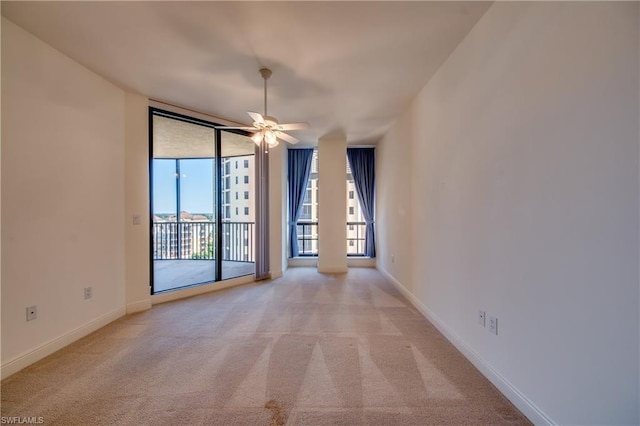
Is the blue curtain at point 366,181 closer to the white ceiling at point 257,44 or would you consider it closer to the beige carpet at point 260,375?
the white ceiling at point 257,44

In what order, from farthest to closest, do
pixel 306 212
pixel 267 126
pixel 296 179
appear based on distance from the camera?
1. pixel 306 212
2. pixel 296 179
3. pixel 267 126

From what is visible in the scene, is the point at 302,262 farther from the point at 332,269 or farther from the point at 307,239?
the point at 332,269

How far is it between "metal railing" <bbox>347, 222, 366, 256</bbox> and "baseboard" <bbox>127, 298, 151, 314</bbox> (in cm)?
403

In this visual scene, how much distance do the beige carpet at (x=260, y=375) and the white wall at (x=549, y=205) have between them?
16.5 inches

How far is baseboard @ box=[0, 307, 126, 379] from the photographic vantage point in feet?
6.31

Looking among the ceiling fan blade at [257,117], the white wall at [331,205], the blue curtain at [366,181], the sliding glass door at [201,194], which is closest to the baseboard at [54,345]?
the sliding glass door at [201,194]

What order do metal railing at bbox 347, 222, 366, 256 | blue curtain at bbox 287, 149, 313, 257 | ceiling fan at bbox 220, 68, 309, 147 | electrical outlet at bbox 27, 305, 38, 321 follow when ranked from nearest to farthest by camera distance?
electrical outlet at bbox 27, 305, 38, 321, ceiling fan at bbox 220, 68, 309, 147, blue curtain at bbox 287, 149, 313, 257, metal railing at bbox 347, 222, 366, 256

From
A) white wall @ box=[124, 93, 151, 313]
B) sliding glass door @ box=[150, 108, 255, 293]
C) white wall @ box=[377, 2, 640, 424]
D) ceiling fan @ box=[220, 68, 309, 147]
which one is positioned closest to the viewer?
white wall @ box=[377, 2, 640, 424]

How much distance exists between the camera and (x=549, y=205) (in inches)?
54.6

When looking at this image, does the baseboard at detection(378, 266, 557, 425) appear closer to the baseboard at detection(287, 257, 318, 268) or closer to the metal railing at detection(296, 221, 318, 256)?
the baseboard at detection(287, 257, 318, 268)

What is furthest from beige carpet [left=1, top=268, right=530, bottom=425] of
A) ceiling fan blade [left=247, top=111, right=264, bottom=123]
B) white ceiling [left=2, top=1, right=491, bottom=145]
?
white ceiling [left=2, top=1, right=491, bottom=145]

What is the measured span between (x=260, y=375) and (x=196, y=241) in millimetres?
4306

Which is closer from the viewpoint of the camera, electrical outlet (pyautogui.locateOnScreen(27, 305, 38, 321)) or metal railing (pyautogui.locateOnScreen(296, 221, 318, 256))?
electrical outlet (pyautogui.locateOnScreen(27, 305, 38, 321))

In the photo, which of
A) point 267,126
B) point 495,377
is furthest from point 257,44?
point 495,377
